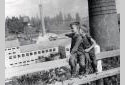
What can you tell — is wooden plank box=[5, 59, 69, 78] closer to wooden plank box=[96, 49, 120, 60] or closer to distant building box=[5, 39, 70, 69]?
distant building box=[5, 39, 70, 69]

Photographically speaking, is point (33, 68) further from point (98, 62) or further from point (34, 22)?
point (98, 62)

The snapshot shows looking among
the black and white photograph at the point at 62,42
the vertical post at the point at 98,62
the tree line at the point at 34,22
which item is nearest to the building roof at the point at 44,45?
the black and white photograph at the point at 62,42

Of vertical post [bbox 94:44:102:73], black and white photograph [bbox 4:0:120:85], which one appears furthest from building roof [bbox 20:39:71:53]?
→ vertical post [bbox 94:44:102:73]

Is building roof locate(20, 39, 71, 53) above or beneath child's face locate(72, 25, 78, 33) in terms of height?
beneath

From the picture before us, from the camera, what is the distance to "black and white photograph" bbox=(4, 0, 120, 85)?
2.07 metres

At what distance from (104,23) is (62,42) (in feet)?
1.59

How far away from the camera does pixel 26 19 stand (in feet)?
6.89

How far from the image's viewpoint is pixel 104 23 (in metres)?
2.51

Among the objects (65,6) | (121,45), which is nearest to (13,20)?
(65,6)

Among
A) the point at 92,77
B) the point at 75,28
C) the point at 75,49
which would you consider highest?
the point at 75,28

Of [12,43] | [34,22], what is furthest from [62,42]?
[12,43]

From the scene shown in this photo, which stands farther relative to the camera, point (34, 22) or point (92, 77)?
point (92, 77)

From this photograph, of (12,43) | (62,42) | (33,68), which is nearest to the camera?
(12,43)

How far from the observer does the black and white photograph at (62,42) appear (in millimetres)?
2068
